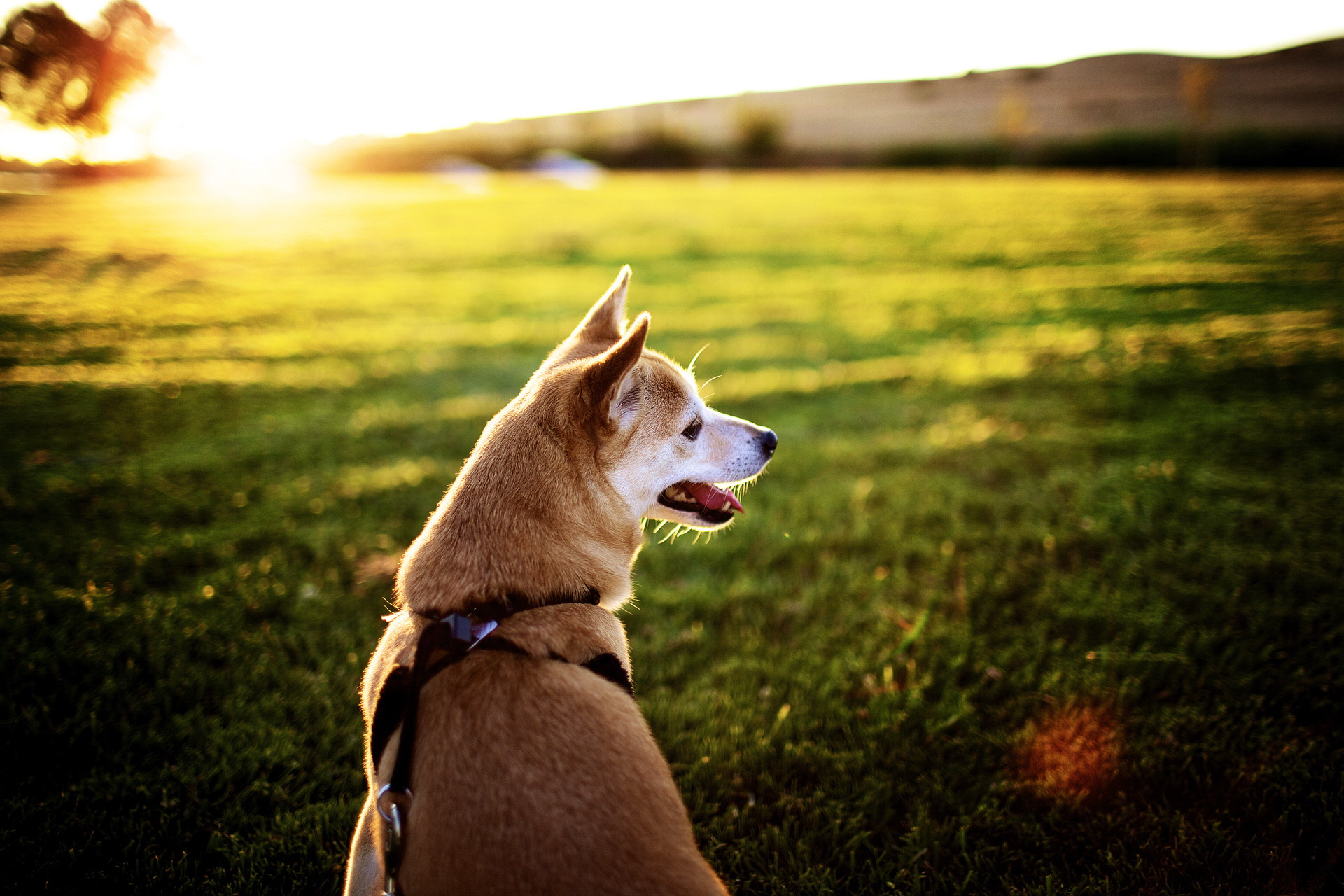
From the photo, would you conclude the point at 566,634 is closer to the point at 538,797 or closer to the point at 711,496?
the point at 538,797

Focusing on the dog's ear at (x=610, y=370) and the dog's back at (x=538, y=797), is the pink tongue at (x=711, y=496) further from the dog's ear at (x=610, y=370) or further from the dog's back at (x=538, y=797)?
the dog's back at (x=538, y=797)

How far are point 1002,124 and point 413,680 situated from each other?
69.9 metres

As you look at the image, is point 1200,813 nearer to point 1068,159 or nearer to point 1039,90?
point 1068,159

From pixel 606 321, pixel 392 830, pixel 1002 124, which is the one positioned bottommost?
pixel 392 830

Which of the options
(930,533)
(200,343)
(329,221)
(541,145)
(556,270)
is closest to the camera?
(930,533)

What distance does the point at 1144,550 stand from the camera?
4.99 metres

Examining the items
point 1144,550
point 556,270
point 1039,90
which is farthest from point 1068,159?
point 1144,550

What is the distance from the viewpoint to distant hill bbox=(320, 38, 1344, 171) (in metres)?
44.1

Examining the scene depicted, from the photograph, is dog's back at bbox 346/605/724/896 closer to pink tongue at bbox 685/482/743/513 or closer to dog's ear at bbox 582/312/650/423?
dog's ear at bbox 582/312/650/423

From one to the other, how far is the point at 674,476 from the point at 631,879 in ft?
6.17

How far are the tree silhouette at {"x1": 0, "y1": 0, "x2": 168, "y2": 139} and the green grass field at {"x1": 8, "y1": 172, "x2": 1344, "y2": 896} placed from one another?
3453mm

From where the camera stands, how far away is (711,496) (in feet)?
11.7

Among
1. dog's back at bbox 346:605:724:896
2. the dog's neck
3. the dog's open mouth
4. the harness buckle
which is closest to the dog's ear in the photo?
the dog's neck

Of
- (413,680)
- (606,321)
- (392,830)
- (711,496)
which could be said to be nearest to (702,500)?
(711,496)
